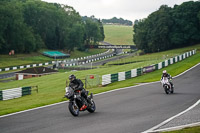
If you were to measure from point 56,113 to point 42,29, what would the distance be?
112 m

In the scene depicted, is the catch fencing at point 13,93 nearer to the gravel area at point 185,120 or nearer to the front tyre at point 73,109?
the front tyre at point 73,109

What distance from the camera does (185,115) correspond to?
13016 millimetres

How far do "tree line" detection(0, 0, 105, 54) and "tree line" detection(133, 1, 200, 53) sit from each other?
31879 mm

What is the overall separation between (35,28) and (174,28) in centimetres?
5013

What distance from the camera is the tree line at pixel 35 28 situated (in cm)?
9963

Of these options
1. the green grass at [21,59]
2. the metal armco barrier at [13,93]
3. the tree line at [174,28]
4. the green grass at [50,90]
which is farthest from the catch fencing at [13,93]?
the tree line at [174,28]

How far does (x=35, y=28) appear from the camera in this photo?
399ft

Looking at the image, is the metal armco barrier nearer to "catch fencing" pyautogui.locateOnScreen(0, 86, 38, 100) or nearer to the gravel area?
"catch fencing" pyautogui.locateOnScreen(0, 86, 38, 100)

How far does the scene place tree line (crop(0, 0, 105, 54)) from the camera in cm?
9963

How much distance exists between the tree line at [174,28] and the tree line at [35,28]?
105 feet

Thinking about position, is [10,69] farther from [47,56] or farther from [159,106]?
[159,106]

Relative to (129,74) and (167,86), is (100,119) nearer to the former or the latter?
(167,86)

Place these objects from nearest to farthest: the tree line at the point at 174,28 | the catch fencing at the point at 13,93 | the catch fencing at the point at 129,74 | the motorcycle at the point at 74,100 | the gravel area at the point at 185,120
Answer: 1. the gravel area at the point at 185,120
2. the motorcycle at the point at 74,100
3. the catch fencing at the point at 13,93
4. the catch fencing at the point at 129,74
5. the tree line at the point at 174,28

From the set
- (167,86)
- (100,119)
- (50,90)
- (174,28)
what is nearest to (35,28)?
(174,28)
